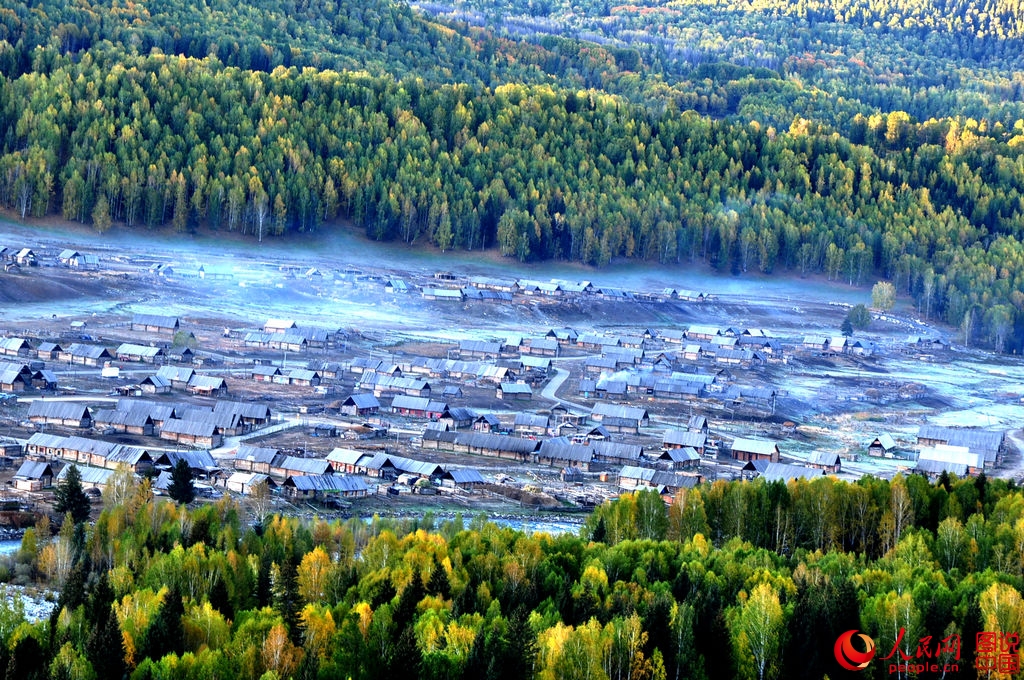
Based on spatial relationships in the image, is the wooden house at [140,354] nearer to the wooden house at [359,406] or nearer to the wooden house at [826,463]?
the wooden house at [359,406]

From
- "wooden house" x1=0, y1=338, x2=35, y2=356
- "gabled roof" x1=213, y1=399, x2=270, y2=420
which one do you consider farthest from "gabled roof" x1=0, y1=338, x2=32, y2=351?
"gabled roof" x1=213, y1=399, x2=270, y2=420

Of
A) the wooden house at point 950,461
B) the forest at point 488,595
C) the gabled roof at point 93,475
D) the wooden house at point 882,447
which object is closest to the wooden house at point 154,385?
the gabled roof at point 93,475

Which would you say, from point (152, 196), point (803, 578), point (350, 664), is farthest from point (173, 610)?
point (152, 196)

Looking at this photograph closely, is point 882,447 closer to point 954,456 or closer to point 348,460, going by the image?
point 954,456

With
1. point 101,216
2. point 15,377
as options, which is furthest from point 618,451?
point 101,216

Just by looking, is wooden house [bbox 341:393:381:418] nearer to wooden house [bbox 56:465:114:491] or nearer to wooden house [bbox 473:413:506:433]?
wooden house [bbox 473:413:506:433]

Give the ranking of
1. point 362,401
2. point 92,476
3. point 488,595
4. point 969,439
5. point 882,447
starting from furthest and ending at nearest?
point 969,439
point 362,401
point 882,447
point 92,476
point 488,595

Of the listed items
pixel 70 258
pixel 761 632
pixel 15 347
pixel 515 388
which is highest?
pixel 761 632
